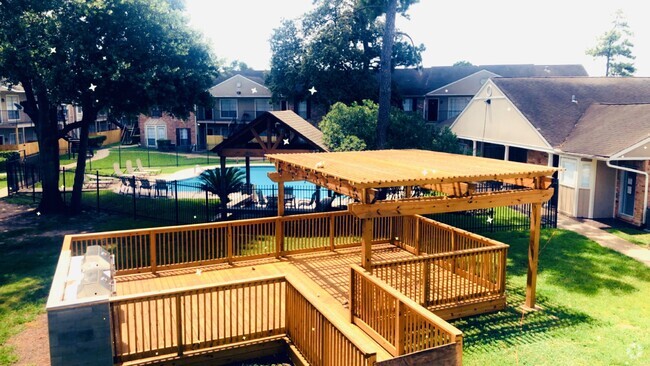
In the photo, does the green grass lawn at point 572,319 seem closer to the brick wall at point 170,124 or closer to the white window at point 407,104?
the white window at point 407,104

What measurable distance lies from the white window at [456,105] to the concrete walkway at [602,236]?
26180mm

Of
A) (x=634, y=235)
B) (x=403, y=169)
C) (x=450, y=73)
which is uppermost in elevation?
(x=450, y=73)

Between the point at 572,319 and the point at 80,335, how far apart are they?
28.8ft

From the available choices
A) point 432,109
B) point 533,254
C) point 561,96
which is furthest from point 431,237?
point 432,109

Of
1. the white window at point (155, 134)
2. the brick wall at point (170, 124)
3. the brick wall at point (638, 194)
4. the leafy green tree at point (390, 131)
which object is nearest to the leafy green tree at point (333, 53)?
the brick wall at point (170, 124)

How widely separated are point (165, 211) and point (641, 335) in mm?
15703

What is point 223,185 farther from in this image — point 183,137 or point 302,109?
point 183,137

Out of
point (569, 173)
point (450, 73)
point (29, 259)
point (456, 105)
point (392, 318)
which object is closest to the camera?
point (392, 318)

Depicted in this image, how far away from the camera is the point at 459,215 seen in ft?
65.7

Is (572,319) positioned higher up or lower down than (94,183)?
lower down

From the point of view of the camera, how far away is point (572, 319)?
10617 mm

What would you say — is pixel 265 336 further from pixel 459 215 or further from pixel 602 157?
pixel 602 157

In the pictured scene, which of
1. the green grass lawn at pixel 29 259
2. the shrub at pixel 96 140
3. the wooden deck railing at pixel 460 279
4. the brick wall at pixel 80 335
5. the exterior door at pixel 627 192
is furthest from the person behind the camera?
the shrub at pixel 96 140

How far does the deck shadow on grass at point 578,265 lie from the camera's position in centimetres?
1291
